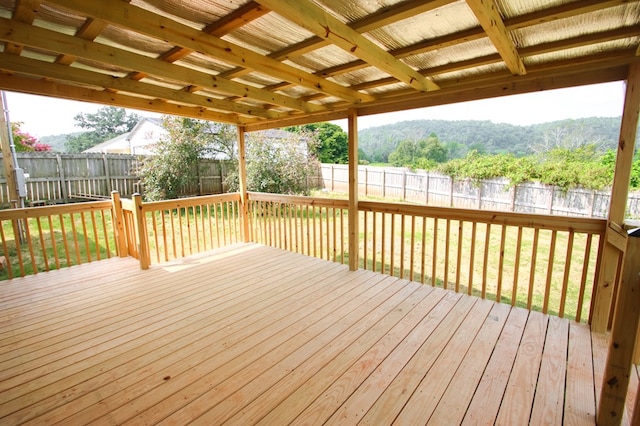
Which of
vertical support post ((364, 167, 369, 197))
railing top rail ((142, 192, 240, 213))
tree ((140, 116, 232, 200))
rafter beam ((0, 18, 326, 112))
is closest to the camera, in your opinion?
rafter beam ((0, 18, 326, 112))

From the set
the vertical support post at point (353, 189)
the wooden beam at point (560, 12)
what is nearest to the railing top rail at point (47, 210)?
the vertical support post at point (353, 189)

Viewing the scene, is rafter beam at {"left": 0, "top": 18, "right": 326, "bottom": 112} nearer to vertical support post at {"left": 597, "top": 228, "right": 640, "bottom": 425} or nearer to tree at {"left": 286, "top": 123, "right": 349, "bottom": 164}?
vertical support post at {"left": 597, "top": 228, "right": 640, "bottom": 425}

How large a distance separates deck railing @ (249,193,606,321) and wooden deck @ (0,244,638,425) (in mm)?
451

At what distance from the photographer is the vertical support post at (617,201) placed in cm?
214

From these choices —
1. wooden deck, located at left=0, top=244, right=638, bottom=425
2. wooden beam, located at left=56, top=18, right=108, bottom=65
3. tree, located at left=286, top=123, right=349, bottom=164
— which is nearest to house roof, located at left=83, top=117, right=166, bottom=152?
tree, located at left=286, top=123, right=349, bottom=164

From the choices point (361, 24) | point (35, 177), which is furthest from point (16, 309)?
point (35, 177)

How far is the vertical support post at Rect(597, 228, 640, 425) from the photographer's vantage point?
4.50 ft

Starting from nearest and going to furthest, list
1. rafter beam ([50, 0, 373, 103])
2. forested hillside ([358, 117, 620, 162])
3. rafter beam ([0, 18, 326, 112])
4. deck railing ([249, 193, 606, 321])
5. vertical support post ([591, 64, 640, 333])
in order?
rafter beam ([50, 0, 373, 103]) < rafter beam ([0, 18, 326, 112]) < vertical support post ([591, 64, 640, 333]) < deck railing ([249, 193, 606, 321]) < forested hillside ([358, 117, 620, 162])

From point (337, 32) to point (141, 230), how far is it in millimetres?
3639

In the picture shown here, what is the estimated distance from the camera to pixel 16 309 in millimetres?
2861

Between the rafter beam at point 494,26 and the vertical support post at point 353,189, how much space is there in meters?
1.87

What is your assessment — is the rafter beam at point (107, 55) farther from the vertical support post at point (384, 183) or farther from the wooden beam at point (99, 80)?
the vertical support post at point (384, 183)

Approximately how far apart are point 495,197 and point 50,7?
10120 millimetres

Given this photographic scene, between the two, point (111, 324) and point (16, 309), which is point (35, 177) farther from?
point (111, 324)
